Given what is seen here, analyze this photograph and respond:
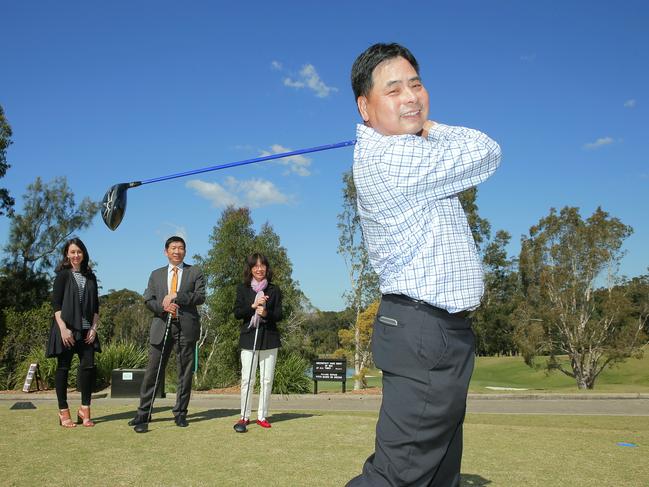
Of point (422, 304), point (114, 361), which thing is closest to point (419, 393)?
point (422, 304)

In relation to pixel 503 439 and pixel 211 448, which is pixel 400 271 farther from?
pixel 503 439

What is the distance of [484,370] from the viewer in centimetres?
5072

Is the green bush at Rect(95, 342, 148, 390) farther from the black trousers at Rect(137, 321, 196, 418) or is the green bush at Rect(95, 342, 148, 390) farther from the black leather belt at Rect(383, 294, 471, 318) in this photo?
the black leather belt at Rect(383, 294, 471, 318)

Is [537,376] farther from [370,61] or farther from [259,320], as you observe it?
[370,61]

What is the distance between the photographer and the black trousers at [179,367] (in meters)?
6.55

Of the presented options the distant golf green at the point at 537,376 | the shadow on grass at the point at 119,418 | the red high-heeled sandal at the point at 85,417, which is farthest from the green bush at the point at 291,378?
the distant golf green at the point at 537,376

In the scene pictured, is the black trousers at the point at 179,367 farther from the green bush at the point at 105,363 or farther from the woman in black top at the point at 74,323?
the green bush at the point at 105,363

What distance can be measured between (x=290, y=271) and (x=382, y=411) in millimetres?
21303

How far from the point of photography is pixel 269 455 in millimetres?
4699

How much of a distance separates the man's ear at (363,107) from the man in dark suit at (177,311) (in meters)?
4.76

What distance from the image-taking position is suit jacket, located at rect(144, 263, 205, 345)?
688cm

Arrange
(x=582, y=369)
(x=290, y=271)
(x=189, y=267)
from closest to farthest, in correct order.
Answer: (x=189, y=267), (x=290, y=271), (x=582, y=369)

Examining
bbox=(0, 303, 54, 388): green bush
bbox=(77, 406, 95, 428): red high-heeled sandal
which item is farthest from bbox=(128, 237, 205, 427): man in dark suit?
bbox=(0, 303, 54, 388): green bush

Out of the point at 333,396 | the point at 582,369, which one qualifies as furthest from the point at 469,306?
the point at 582,369
